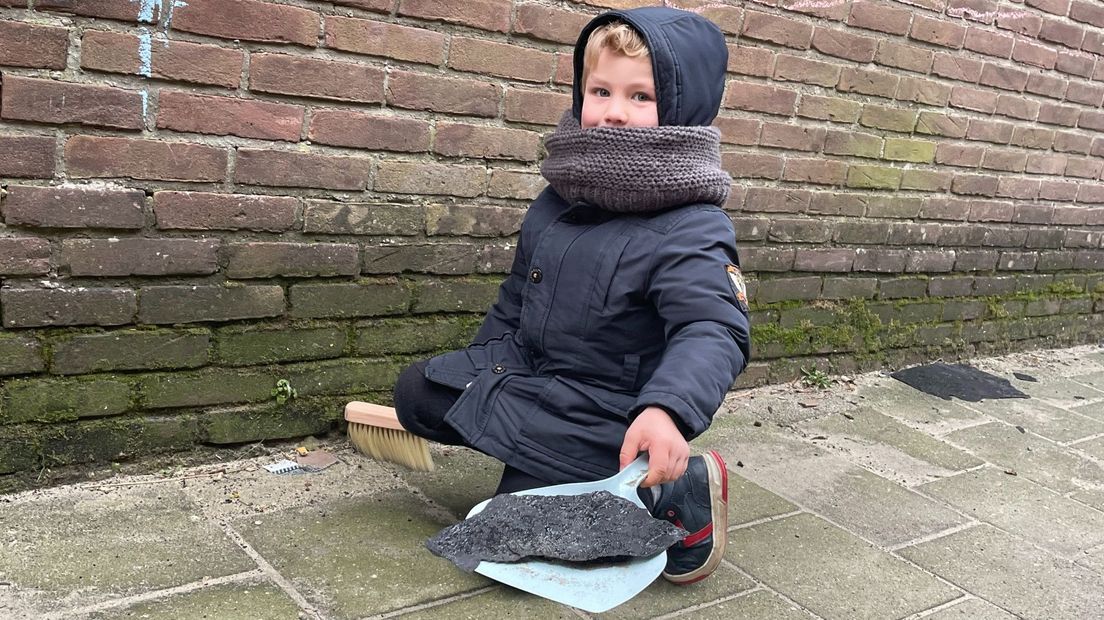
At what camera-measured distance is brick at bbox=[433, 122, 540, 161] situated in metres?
2.63

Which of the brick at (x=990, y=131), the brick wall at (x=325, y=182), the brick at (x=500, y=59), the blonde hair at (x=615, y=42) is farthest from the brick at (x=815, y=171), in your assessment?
the blonde hair at (x=615, y=42)

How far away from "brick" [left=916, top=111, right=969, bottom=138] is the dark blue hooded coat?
6.47ft

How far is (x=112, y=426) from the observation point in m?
2.31

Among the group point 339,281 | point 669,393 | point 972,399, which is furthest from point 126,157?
point 972,399

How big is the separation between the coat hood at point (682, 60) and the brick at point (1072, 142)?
9.65ft

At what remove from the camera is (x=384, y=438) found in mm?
2537

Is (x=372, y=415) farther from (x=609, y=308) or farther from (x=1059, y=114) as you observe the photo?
(x=1059, y=114)

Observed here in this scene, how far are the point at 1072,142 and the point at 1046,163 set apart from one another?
0.68ft

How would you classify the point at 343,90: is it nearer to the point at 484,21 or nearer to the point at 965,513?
the point at 484,21

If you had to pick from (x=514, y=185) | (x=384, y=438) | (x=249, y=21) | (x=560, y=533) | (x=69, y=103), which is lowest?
(x=384, y=438)

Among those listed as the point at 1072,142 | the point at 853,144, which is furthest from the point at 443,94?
the point at 1072,142

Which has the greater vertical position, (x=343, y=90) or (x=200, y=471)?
(x=343, y=90)

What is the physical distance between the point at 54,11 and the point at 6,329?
27.6 inches

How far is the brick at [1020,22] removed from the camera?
12.9 ft
